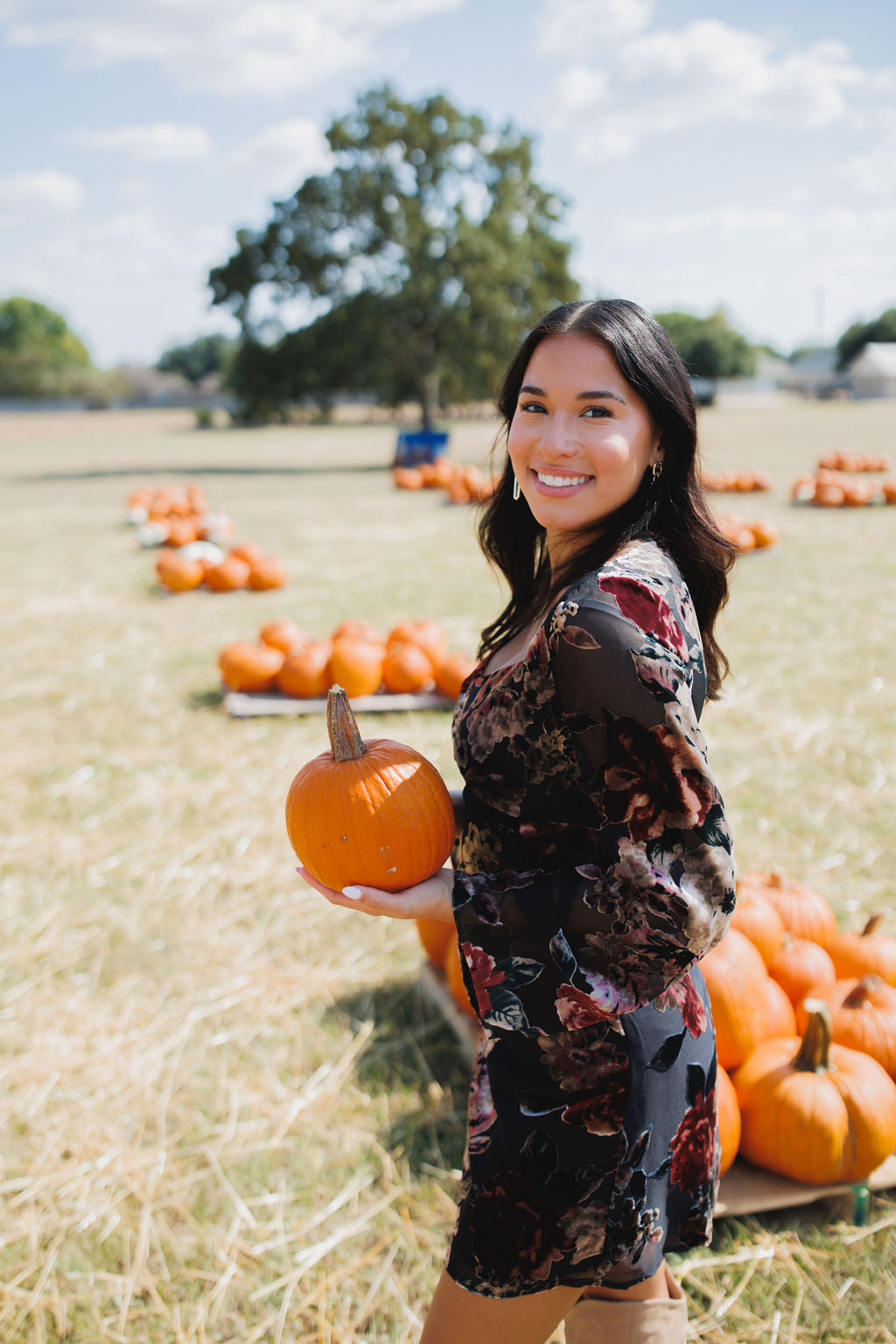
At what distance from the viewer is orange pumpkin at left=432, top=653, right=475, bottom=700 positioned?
6.12m

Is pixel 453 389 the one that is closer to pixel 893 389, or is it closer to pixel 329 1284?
pixel 329 1284

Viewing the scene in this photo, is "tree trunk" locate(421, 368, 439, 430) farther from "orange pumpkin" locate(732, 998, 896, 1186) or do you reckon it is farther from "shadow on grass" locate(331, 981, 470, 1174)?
"orange pumpkin" locate(732, 998, 896, 1186)

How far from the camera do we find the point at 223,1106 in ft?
9.87

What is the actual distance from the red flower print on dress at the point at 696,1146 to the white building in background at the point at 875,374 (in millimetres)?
98207

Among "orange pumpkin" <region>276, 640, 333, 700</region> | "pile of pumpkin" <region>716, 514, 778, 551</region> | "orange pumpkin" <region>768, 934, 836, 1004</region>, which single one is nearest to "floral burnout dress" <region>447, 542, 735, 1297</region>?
"orange pumpkin" <region>768, 934, 836, 1004</region>

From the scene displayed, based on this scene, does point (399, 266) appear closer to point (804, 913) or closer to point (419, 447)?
point (419, 447)

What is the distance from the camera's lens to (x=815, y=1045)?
257 cm

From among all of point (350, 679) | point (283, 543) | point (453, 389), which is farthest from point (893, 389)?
point (350, 679)

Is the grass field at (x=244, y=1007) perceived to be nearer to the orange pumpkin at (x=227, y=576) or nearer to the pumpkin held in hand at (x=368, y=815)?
the orange pumpkin at (x=227, y=576)

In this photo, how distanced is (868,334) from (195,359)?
89.4m

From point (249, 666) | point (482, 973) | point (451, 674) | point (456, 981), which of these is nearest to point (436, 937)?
point (456, 981)

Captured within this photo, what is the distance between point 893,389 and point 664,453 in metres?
99.2

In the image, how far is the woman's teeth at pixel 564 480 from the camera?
1.69 metres

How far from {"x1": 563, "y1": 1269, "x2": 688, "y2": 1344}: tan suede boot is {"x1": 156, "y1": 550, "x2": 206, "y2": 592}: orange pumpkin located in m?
8.33
